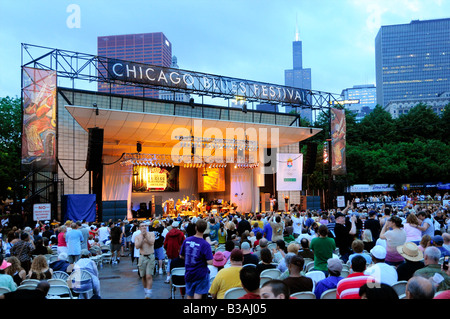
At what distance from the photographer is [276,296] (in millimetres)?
2691

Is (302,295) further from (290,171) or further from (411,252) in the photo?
(290,171)

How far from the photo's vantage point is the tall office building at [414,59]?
155 m

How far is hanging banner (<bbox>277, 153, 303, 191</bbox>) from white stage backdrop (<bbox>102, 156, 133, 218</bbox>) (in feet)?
34.4

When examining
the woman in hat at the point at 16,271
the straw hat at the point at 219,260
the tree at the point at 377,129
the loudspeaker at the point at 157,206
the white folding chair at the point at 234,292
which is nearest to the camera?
the white folding chair at the point at 234,292

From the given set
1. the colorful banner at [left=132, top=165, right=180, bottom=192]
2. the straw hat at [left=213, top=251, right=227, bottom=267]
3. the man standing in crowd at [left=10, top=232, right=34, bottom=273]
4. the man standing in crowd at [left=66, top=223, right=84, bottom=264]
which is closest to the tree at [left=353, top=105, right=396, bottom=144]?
the colorful banner at [left=132, top=165, right=180, bottom=192]

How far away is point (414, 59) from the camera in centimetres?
16088

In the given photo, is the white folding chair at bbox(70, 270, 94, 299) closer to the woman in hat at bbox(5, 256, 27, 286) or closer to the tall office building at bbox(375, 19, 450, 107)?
the woman in hat at bbox(5, 256, 27, 286)

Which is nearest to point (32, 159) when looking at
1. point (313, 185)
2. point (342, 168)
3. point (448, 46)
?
point (342, 168)

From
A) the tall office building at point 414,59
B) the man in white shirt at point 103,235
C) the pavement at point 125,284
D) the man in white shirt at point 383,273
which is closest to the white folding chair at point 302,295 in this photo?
the man in white shirt at point 383,273

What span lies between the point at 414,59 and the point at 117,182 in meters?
164

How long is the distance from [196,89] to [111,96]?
5004 mm

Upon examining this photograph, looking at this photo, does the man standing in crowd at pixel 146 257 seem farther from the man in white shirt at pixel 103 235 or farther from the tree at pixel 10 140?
the tree at pixel 10 140

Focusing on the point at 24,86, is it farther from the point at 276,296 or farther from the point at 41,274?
the point at 276,296

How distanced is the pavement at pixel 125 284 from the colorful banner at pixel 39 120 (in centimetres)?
743
